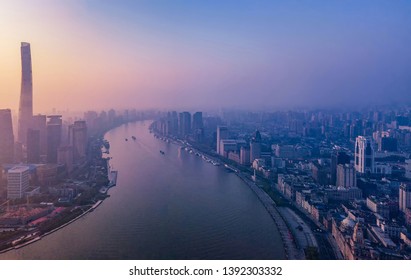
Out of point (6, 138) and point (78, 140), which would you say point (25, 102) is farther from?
point (78, 140)

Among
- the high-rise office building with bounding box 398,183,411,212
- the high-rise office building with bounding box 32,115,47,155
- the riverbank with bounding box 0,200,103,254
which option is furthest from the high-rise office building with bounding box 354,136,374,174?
the high-rise office building with bounding box 32,115,47,155

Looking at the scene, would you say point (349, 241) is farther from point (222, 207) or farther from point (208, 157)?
point (208, 157)

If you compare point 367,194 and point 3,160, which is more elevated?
point 3,160

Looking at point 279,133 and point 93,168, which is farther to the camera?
point 279,133

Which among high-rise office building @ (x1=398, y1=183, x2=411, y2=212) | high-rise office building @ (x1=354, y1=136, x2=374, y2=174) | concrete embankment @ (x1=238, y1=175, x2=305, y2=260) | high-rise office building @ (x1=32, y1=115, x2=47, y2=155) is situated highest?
high-rise office building @ (x1=32, y1=115, x2=47, y2=155)

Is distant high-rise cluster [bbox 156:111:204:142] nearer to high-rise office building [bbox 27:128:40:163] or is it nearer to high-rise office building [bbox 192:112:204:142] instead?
high-rise office building [bbox 192:112:204:142]

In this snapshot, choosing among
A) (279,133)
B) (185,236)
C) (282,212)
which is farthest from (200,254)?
(279,133)
